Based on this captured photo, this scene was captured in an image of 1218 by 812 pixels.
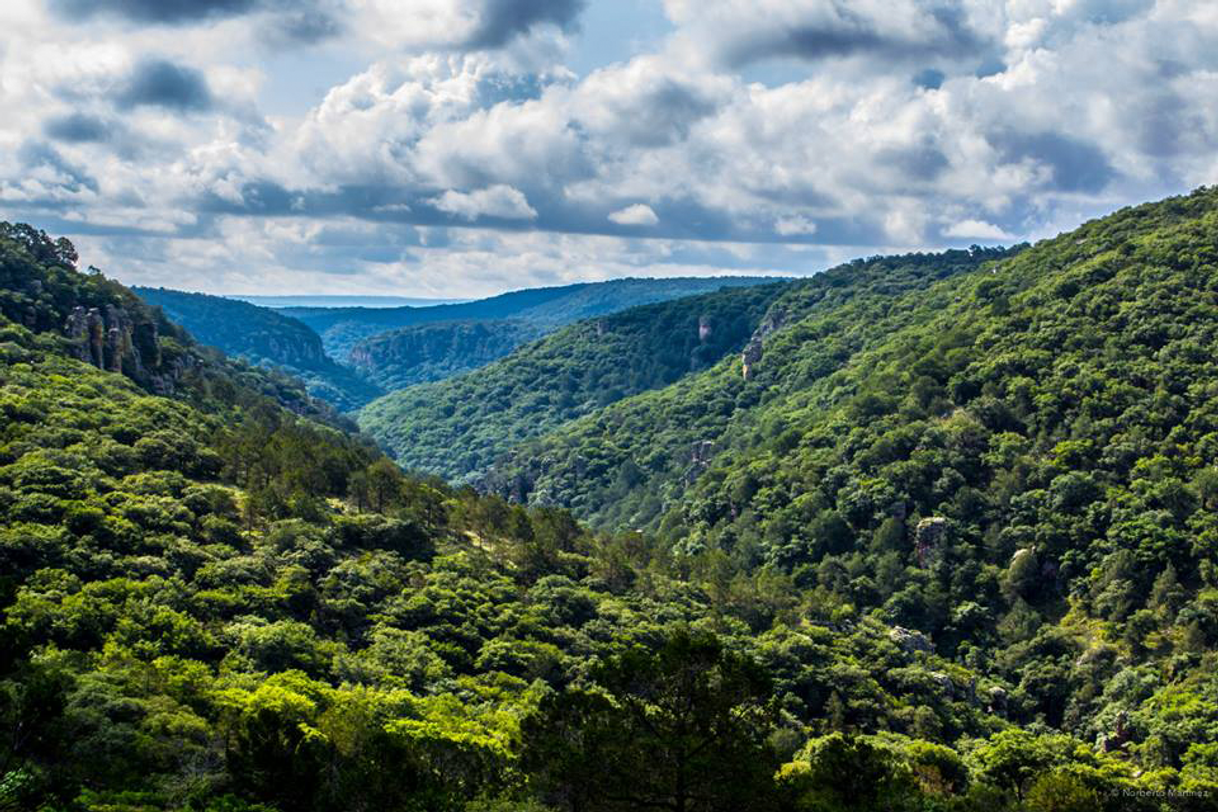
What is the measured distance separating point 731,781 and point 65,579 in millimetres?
54301

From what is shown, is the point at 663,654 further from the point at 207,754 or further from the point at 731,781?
the point at 207,754

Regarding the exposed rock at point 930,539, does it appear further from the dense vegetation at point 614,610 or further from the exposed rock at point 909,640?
the exposed rock at point 909,640

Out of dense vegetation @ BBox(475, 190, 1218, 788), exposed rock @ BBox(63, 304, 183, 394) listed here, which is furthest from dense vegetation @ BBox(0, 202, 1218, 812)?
exposed rock @ BBox(63, 304, 183, 394)

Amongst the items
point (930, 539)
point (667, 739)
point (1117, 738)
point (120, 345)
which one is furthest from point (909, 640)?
point (120, 345)

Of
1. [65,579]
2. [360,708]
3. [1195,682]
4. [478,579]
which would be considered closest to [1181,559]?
[1195,682]

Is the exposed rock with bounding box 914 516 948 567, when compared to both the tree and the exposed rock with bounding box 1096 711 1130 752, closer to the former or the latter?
the exposed rock with bounding box 1096 711 1130 752

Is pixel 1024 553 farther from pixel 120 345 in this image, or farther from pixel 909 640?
pixel 120 345

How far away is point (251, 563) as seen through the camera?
261 ft

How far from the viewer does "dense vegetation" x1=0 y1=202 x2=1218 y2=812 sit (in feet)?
119

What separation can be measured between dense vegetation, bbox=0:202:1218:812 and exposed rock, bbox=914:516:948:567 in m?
0.36

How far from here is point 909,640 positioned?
106 m

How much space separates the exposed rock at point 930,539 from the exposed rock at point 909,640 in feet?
58.5

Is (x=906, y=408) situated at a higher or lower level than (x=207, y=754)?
higher

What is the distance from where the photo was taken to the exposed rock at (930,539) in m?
128
